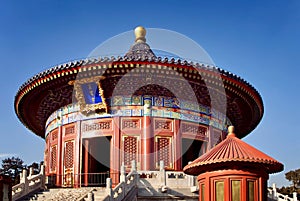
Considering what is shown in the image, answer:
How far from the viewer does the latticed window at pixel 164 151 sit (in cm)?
1897

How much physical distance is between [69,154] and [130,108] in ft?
10.4

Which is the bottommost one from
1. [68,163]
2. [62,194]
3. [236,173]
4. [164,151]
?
[62,194]

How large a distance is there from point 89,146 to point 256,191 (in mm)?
11342

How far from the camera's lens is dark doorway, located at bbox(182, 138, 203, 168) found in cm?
2043

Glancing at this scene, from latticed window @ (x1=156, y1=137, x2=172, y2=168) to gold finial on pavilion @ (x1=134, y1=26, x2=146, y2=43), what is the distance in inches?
249

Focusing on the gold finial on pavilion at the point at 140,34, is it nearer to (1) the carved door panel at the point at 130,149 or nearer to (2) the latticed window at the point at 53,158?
(1) the carved door panel at the point at 130,149

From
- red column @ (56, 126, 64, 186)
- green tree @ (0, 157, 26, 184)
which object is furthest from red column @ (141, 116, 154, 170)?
green tree @ (0, 157, 26, 184)

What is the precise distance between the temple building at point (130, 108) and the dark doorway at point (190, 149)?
9 centimetres

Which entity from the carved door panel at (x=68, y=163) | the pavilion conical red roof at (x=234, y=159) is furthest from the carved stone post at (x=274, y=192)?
the carved door panel at (x=68, y=163)

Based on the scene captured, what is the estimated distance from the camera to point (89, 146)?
67.3 ft

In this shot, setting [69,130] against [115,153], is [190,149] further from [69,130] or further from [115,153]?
[69,130]

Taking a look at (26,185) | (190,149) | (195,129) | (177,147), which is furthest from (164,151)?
(26,185)

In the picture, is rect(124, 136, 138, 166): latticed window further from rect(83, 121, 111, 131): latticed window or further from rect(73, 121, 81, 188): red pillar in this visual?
rect(73, 121, 81, 188): red pillar

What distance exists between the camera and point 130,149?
18.9 meters
